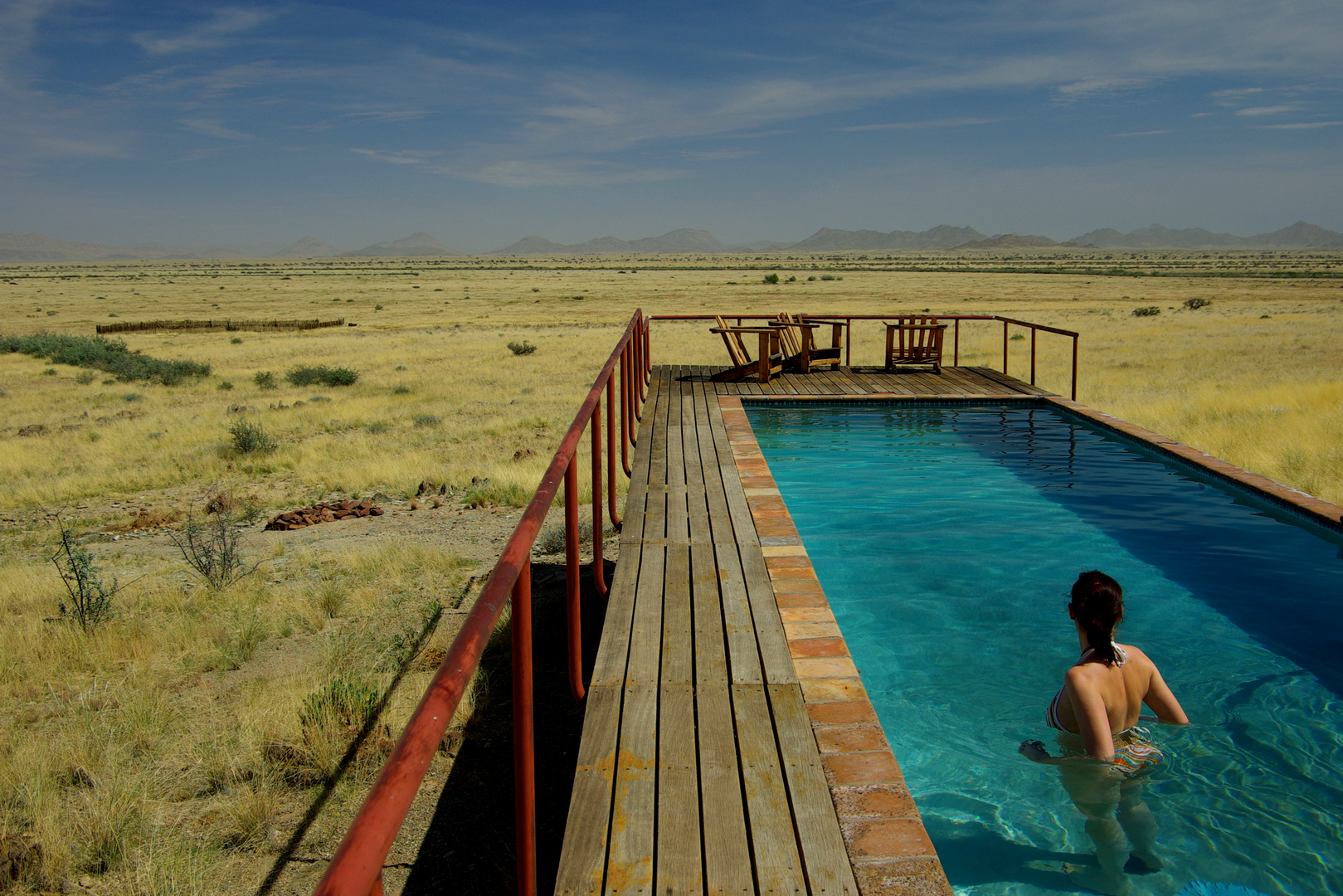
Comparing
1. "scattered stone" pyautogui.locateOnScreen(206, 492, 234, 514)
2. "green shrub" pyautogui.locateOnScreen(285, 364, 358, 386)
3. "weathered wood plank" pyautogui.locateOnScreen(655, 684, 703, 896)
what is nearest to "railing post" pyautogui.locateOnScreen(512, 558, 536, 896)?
"weathered wood plank" pyautogui.locateOnScreen(655, 684, 703, 896)

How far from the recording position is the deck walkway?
6.95 ft

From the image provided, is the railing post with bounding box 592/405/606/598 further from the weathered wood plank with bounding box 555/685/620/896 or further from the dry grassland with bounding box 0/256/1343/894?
the weathered wood plank with bounding box 555/685/620/896

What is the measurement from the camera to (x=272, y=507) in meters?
9.14

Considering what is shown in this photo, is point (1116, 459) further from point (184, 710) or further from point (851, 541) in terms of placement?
point (184, 710)

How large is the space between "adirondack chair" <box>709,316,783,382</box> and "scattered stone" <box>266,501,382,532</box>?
16.5ft

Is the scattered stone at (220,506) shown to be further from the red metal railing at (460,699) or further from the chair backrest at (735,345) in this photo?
the chair backrest at (735,345)

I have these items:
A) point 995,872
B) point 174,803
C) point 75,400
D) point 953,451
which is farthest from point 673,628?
point 75,400

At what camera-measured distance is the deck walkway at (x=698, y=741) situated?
212 cm

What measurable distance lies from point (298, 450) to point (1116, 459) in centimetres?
998

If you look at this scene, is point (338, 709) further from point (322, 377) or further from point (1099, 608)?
point (322, 377)

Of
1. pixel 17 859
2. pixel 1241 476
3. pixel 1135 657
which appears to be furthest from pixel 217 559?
pixel 1241 476

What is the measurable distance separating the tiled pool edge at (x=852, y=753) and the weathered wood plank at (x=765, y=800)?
0.48 ft

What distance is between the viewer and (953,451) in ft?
30.6

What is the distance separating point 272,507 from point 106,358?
17.3 m
